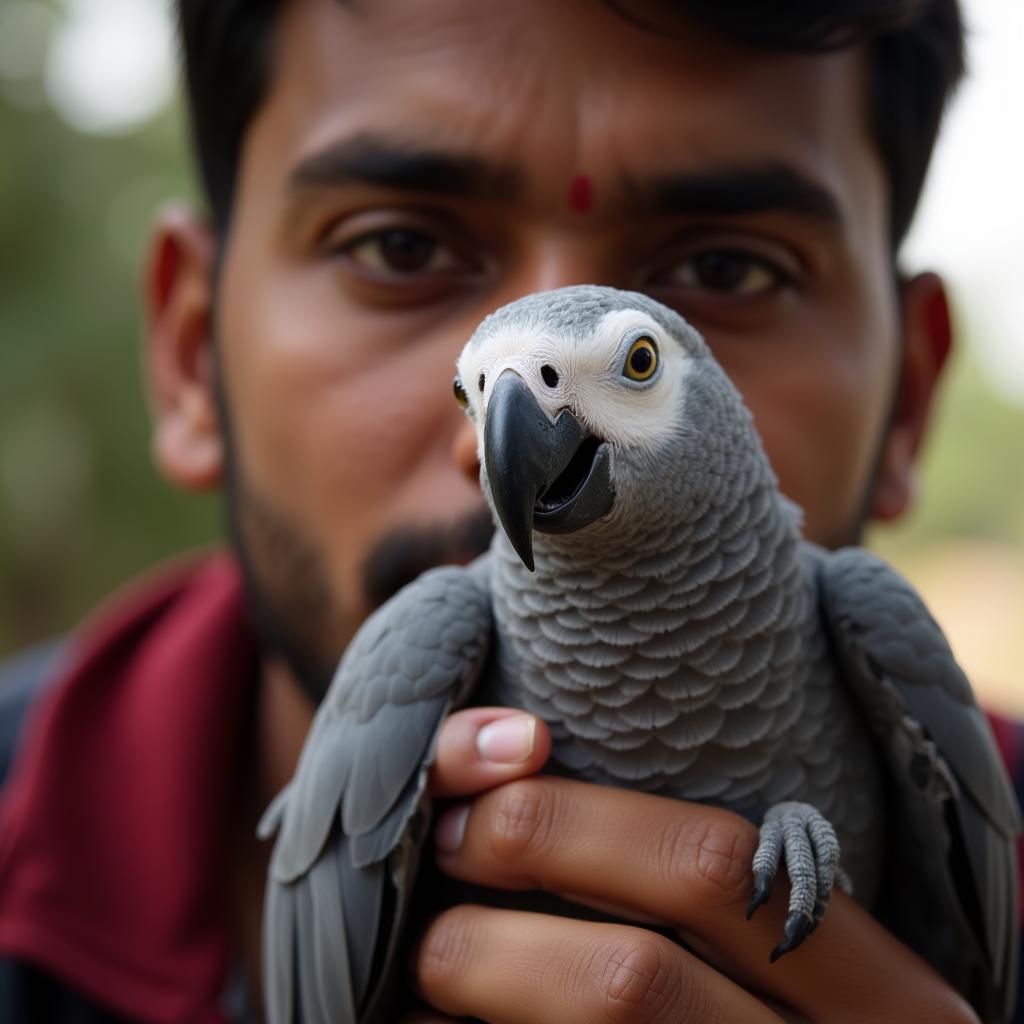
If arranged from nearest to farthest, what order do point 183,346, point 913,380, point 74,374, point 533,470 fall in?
point 533,470 → point 913,380 → point 183,346 → point 74,374

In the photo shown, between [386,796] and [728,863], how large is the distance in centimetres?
28

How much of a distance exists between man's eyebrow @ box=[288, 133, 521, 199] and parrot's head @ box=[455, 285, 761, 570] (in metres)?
0.38

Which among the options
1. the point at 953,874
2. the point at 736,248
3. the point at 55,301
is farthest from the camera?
the point at 55,301

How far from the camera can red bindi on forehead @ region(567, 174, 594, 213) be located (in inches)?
41.2

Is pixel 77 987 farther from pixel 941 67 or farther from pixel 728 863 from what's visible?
pixel 941 67

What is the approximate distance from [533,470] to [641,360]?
13 cm

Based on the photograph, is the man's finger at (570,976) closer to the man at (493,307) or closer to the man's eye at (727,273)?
the man at (493,307)

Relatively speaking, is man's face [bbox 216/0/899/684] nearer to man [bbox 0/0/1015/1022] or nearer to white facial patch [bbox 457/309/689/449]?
man [bbox 0/0/1015/1022]

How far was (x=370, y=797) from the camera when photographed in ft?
2.68

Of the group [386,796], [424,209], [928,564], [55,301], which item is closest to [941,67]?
[424,209]

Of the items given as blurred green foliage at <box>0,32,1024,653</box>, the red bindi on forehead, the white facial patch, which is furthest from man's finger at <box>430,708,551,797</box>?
blurred green foliage at <box>0,32,1024,653</box>

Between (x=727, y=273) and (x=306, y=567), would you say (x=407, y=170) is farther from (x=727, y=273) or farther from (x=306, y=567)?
(x=306, y=567)

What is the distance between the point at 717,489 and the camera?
76 centimetres

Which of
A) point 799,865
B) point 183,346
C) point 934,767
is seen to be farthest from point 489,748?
point 183,346
